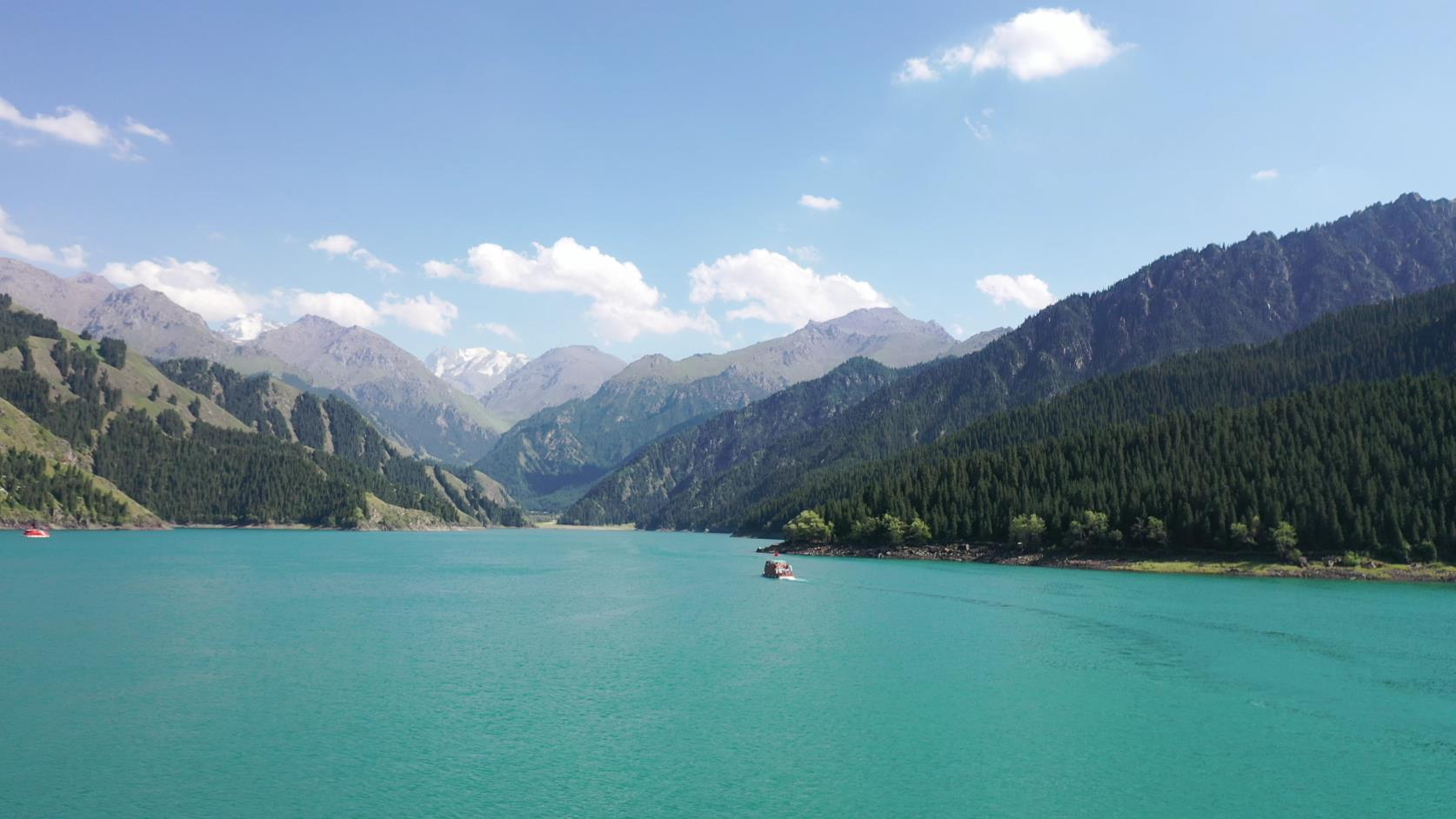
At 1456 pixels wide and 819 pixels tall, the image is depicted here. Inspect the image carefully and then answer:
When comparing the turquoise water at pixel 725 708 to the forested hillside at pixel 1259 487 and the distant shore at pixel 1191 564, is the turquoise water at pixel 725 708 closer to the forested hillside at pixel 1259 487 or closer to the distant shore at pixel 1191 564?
the distant shore at pixel 1191 564

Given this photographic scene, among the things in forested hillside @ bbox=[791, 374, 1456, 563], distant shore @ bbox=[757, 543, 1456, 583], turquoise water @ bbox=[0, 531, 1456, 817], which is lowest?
turquoise water @ bbox=[0, 531, 1456, 817]

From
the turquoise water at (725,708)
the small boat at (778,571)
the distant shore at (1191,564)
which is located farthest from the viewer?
the small boat at (778,571)

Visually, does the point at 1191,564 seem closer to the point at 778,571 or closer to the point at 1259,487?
the point at 1259,487

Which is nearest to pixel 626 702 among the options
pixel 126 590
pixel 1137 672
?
pixel 1137 672

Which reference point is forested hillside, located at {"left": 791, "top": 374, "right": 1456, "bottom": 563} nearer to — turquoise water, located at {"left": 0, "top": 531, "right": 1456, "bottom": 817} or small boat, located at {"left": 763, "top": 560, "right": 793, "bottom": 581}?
turquoise water, located at {"left": 0, "top": 531, "right": 1456, "bottom": 817}

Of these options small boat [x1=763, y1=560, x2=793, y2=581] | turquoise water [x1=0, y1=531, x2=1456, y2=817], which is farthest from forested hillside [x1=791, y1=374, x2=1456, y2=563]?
small boat [x1=763, y1=560, x2=793, y2=581]

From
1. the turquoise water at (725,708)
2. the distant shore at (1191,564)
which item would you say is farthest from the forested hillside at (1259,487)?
the turquoise water at (725,708)
